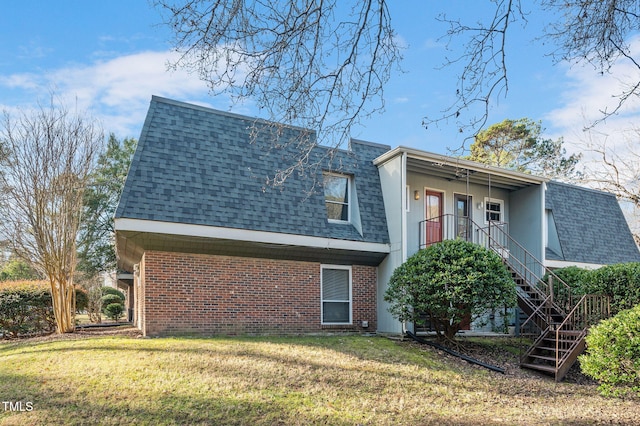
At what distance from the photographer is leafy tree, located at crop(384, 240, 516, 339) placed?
10539 mm

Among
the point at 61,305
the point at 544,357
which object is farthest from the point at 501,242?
the point at 61,305

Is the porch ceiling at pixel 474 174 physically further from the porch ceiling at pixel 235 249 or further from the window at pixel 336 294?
the window at pixel 336 294

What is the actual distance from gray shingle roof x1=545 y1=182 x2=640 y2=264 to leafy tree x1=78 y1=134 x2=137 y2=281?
77.3ft

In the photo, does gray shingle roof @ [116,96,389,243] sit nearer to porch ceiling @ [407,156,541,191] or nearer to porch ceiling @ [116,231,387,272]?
porch ceiling @ [116,231,387,272]

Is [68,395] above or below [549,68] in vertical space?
below

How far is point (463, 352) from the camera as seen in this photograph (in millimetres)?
11188

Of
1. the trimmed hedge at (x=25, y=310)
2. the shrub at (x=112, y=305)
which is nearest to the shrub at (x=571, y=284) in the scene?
the trimmed hedge at (x=25, y=310)

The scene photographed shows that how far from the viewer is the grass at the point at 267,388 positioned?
20.7 ft

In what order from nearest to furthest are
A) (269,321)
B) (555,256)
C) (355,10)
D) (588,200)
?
1. (355,10)
2. (269,321)
3. (555,256)
4. (588,200)

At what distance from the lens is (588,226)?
61.0ft

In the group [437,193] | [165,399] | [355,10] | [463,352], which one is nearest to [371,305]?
[463,352]

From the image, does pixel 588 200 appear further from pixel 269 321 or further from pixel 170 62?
pixel 170 62

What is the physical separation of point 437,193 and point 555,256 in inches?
215

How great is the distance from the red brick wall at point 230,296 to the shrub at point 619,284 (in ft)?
19.2
